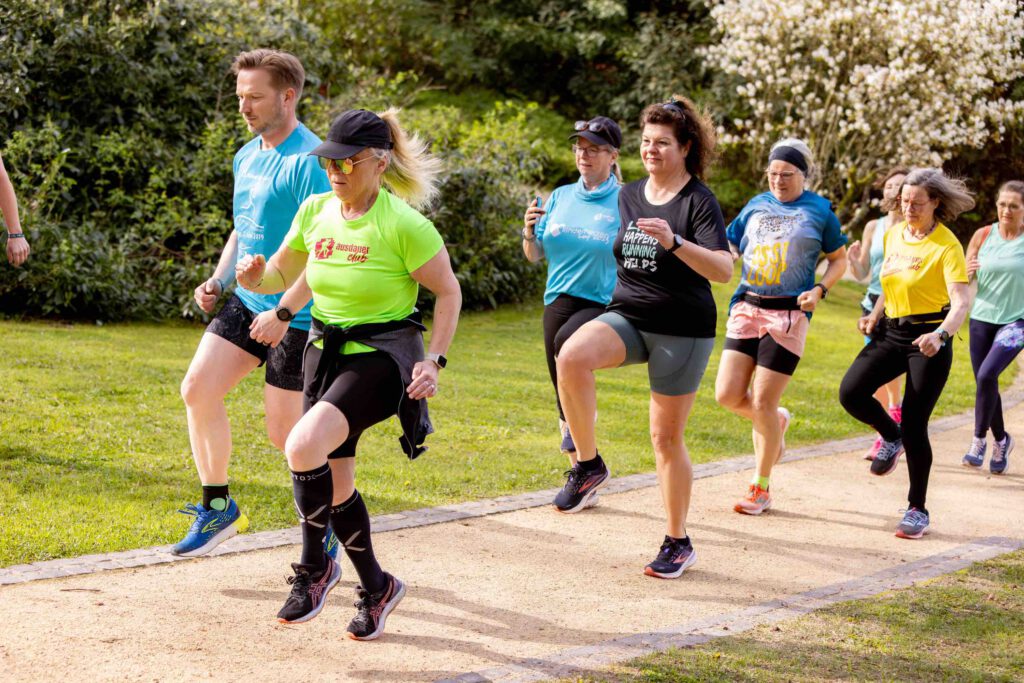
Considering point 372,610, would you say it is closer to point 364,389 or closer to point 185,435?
point 364,389

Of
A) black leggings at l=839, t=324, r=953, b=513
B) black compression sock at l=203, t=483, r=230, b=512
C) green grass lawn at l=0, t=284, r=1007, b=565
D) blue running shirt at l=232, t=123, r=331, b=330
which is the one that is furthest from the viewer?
black leggings at l=839, t=324, r=953, b=513

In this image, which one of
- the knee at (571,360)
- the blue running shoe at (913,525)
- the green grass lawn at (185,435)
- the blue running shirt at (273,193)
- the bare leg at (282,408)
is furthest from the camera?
the blue running shoe at (913,525)

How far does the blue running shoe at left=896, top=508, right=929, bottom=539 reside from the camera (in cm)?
650

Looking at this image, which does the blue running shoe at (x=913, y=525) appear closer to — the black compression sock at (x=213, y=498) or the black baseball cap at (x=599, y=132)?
the black baseball cap at (x=599, y=132)

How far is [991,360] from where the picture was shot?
27.8ft

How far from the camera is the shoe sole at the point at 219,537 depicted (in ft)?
18.0

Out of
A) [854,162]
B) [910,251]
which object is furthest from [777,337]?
[854,162]

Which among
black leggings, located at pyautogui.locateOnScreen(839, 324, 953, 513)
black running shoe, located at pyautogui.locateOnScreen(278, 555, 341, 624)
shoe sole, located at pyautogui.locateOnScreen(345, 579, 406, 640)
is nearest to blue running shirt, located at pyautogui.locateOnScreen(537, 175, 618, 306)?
black leggings, located at pyautogui.locateOnScreen(839, 324, 953, 513)

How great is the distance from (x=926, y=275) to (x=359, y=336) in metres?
3.70

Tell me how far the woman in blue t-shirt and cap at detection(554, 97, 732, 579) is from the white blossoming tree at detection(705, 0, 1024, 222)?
48.9 feet

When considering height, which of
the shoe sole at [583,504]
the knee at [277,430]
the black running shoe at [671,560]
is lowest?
the shoe sole at [583,504]

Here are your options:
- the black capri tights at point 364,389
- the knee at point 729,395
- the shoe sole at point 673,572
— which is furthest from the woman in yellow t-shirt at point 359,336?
the knee at point 729,395

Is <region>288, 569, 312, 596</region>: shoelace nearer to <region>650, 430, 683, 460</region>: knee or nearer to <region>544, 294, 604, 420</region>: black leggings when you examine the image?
<region>650, 430, 683, 460</region>: knee

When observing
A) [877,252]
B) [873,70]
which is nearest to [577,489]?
[877,252]
